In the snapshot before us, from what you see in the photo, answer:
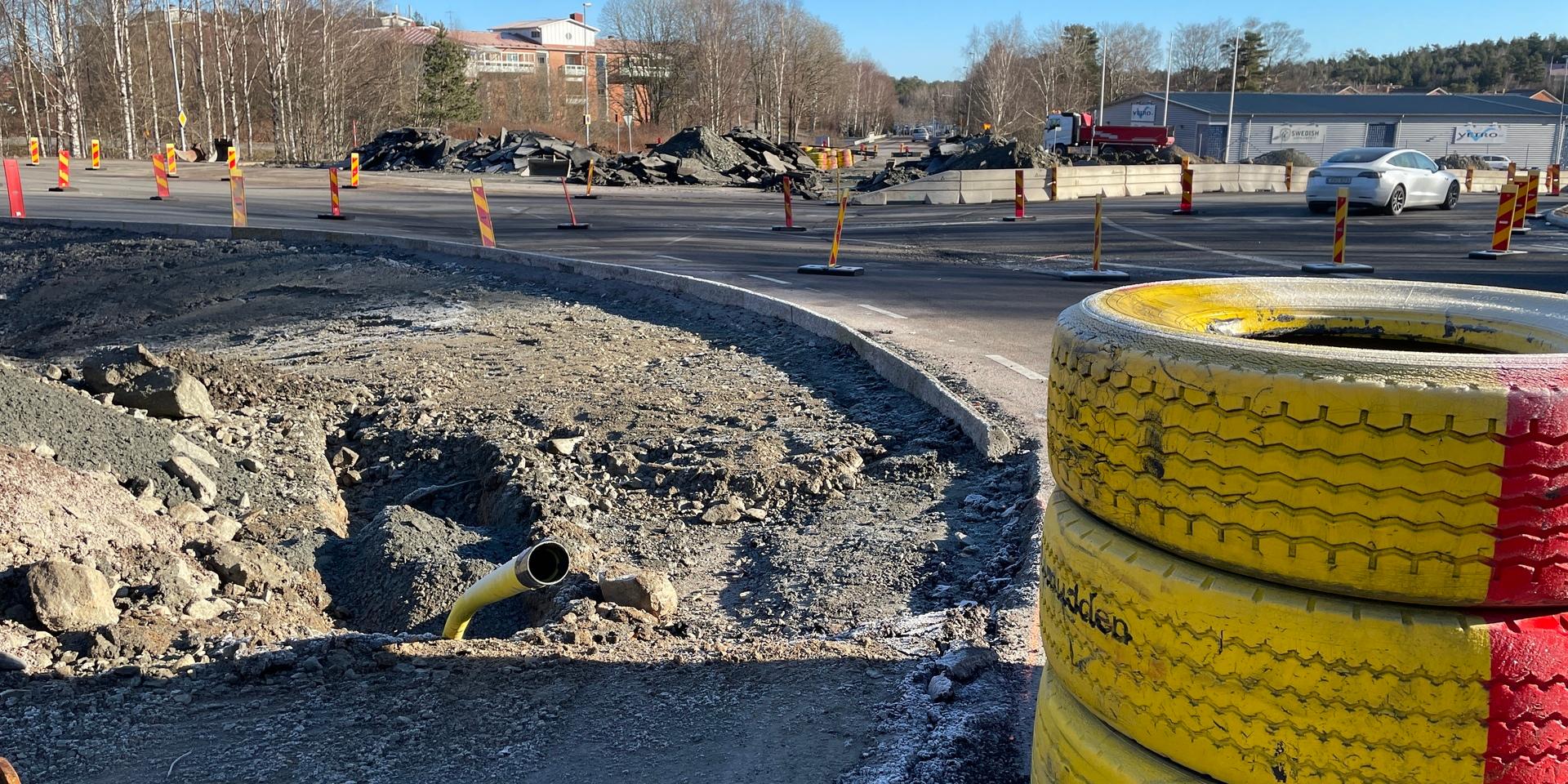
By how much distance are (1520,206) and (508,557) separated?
20.4m

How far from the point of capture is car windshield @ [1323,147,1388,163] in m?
24.8

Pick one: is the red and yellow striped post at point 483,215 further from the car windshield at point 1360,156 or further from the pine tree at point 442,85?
the pine tree at point 442,85

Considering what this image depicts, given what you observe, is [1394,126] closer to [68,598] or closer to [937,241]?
[937,241]

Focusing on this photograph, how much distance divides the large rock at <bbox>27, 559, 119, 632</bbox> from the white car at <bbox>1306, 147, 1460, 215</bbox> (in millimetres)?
24437

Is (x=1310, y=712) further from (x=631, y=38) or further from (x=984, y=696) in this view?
(x=631, y=38)

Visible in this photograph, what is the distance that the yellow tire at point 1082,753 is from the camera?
7.30ft

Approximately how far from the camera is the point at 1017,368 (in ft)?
29.1

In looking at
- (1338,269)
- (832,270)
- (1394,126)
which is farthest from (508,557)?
(1394,126)

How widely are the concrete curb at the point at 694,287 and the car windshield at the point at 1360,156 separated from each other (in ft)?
58.7

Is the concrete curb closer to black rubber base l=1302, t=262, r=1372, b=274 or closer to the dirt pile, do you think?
black rubber base l=1302, t=262, r=1372, b=274

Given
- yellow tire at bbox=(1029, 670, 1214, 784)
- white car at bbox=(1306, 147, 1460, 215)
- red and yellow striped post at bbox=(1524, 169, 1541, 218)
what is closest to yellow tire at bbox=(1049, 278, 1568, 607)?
yellow tire at bbox=(1029, 670, 1214, 784)

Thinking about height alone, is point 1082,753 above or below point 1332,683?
below

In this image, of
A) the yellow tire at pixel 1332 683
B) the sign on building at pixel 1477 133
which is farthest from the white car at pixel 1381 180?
the sign on building at pixel 1477 133

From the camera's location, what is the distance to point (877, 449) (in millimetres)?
6902
